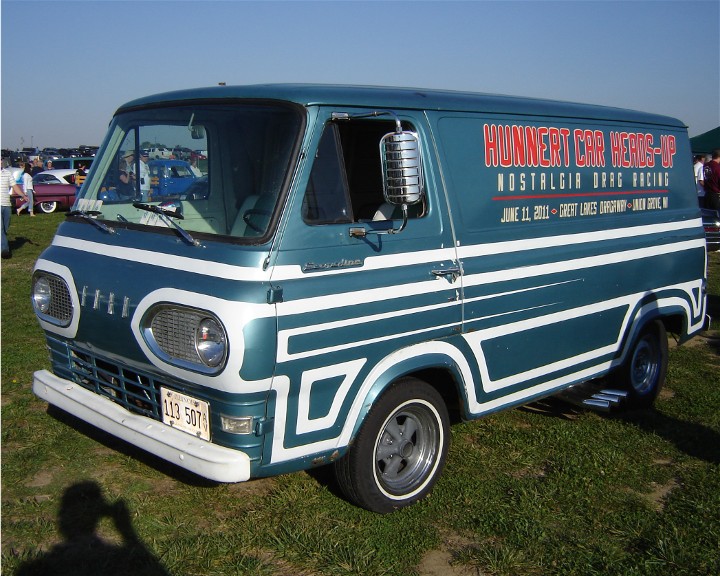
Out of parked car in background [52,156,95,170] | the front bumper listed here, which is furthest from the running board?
parked car in background [52,156,95,170]

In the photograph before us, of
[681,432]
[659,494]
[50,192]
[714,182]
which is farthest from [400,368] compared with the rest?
[50,192]

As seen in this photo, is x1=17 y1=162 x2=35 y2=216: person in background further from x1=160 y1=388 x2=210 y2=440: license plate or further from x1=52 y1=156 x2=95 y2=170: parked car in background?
x1=160 y1=388 x2=210 y2=440: license plate

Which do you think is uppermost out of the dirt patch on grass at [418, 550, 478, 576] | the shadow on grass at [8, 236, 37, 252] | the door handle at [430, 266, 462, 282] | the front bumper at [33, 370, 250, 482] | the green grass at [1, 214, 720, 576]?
the shadow on grass at [8, 236, 37, 252]

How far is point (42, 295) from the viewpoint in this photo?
456 cm

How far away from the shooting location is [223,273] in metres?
3.58

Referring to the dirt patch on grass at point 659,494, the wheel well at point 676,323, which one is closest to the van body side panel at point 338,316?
the dirt patch on grass at point 659,494

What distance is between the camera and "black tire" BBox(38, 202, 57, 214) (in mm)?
24516

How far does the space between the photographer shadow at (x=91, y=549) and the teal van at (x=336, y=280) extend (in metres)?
0.52

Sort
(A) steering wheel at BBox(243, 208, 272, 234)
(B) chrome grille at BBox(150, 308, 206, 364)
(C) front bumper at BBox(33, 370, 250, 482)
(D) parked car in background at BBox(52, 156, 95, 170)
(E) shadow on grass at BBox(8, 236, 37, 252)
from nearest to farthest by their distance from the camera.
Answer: (C) front bumper at BBox(33, 370, 250, 482), (B) chrome grille at BBox(150, 308, 206, 364), (A) steering wheel at BBox(243, 208, 272, 234), (E) shadow on grass at BBox(8, 236, 37, 252), (D) parked car in background at BBox(52, 156, 95, 170)

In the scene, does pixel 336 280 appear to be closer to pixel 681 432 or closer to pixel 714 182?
pixel 681 432

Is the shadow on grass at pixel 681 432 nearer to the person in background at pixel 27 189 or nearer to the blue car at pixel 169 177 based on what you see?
the blue car at pixel 169 177

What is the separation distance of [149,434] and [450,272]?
1859 mm

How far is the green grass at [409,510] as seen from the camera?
381cm

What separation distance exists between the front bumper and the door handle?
1480 mm
